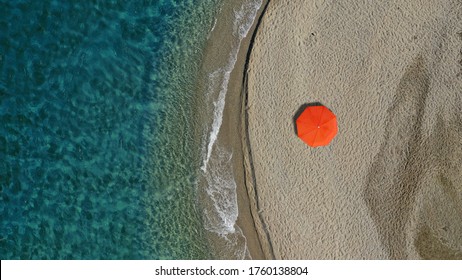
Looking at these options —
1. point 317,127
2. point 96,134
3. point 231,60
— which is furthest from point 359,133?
point 96,134

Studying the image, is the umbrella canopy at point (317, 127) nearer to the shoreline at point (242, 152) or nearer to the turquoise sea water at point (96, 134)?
the shoreline at point (242, 152)

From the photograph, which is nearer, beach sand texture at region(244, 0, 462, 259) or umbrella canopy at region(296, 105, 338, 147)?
umbrella canopy at region(296, 105, 338, 147)

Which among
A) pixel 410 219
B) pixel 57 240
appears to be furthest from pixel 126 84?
pixel 410 219

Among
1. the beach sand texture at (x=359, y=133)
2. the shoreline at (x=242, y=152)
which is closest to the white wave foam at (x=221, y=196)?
the shoreline at (x=242, y=152)

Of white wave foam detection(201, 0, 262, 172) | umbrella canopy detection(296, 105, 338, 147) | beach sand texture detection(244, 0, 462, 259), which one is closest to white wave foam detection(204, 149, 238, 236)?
white wave foam detection(201, 0, 262, 172)

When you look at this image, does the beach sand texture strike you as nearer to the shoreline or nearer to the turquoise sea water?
the shoreline
